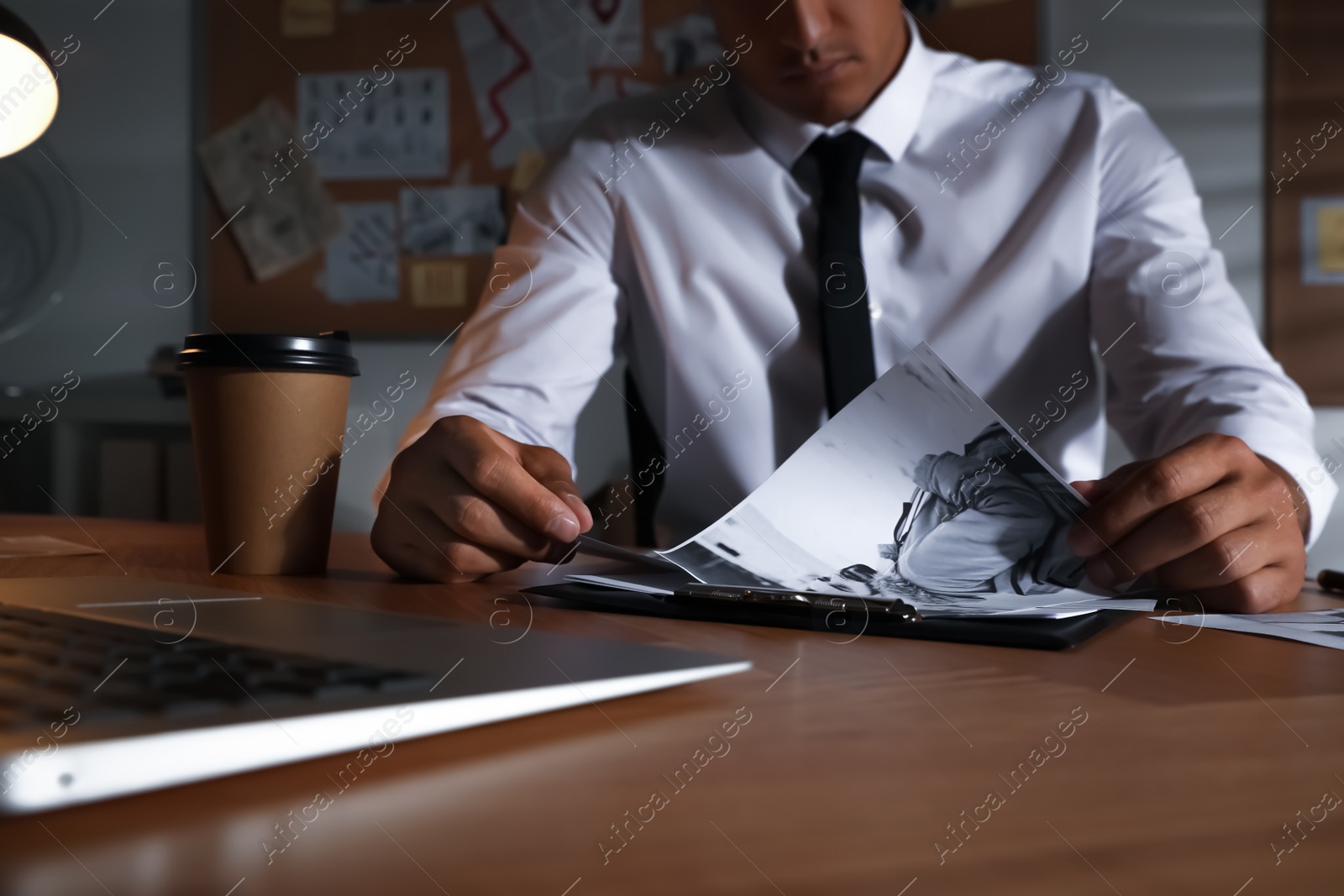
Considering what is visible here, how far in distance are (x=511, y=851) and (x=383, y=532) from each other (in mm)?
473

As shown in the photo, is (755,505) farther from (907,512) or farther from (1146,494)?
(1146,494)

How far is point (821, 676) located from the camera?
385 millimetres

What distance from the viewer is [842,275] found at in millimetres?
1038

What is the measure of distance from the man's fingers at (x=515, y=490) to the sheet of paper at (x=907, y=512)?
0.25 ft

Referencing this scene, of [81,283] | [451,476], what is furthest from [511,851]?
[81,283]

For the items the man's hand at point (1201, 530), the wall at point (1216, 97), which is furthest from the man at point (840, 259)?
the wall at point (1216, 97)

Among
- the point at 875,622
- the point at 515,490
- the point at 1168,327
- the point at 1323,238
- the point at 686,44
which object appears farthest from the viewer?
the point at 686,44

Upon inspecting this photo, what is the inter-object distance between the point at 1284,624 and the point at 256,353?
1.91 feet

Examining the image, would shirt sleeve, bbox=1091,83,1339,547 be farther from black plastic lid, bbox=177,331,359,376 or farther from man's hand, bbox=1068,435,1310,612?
black plastic lid, bbox=177,331,359,376

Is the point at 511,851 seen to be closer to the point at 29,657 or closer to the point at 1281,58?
the point at 29,657

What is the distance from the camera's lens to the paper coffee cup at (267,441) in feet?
2.03

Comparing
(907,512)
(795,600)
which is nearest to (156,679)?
(795,600)

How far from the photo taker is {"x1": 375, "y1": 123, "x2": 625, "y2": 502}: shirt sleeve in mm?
987

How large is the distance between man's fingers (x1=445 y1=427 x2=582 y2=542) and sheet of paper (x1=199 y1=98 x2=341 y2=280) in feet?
6.30
